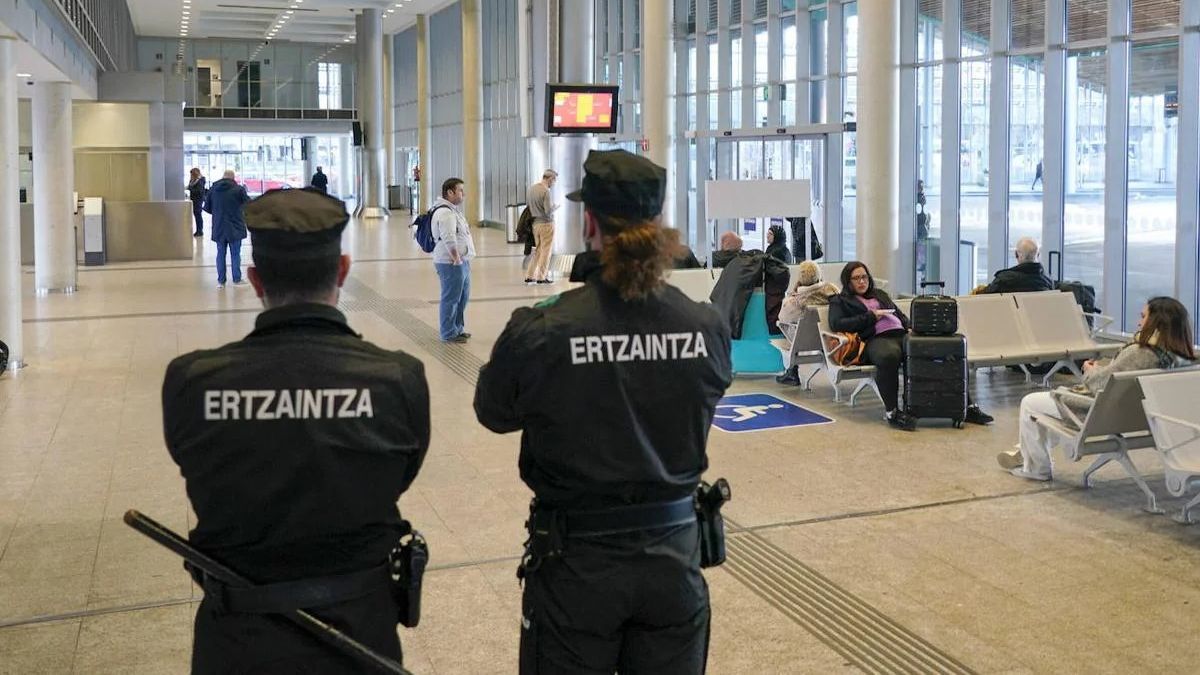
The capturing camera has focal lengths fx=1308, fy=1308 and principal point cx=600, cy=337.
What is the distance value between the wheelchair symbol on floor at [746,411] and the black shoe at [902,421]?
0.99 meters

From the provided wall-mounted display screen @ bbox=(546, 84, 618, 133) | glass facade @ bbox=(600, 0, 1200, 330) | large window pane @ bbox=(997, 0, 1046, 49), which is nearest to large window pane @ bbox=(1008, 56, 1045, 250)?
glass facade @ bbox=(600, 0, 1200, 330)

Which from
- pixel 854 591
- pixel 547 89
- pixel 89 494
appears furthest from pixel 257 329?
pixel 547 89

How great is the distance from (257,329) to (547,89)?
1754 cm

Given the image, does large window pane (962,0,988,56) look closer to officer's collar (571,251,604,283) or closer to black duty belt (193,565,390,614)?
officer's collar (571,251,604,283)

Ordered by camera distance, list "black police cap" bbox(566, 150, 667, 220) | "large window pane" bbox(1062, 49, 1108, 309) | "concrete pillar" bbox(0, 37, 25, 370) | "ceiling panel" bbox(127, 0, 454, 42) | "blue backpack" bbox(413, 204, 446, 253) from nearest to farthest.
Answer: "black police cap" bbox(566, 150, 667, 220)
"concrete pillar" bbox(0, 37, 25, 370)
"blue backpack" bbox(413, 204, 446, 253)
"large window pane" bbox(1062, 49, 1108, 309)
"ceiling panel" bbox(127, 0, 454, 42)

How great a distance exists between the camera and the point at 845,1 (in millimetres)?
19500

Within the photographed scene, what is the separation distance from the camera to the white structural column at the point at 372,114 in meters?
42.3

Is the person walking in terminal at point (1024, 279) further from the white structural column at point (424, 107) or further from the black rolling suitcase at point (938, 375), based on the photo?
the white structural column at point (424, 107)

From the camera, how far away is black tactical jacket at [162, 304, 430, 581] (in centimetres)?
245

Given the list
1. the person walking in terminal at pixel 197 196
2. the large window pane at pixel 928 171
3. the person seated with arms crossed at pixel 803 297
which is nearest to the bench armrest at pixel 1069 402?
the person seated with arms crossed at pixel 803 297

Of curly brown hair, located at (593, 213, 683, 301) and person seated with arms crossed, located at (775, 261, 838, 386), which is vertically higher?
curly brown hair, located at (593, 213, 683, 301)

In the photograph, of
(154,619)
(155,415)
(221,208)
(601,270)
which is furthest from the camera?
(221,208)

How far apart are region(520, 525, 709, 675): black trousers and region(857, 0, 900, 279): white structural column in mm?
13982

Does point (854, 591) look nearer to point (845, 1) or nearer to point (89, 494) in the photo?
point (89, 494)
